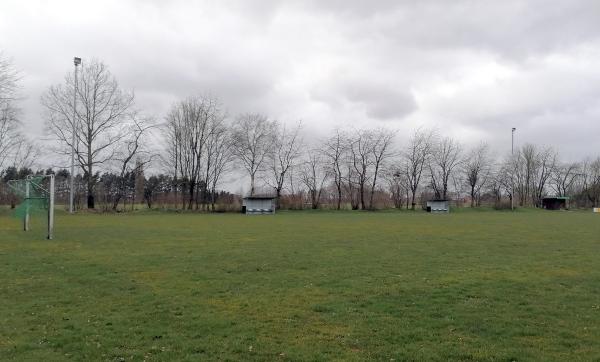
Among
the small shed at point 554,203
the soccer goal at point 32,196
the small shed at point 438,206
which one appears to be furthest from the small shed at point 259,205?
the small shed at point 554,203

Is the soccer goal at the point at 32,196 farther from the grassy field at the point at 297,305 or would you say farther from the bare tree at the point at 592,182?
the bare tree at the point at 592,182

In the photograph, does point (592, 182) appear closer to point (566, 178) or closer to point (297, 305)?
point (566, 178)

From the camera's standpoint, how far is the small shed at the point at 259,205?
191 feet

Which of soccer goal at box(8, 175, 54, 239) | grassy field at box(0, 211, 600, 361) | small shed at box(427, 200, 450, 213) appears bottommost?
grassy field at box(0, 211, 600, 361)

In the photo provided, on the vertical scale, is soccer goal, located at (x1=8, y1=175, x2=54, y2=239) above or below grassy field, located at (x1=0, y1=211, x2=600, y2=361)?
above

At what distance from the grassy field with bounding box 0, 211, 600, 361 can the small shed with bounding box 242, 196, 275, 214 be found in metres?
41.3

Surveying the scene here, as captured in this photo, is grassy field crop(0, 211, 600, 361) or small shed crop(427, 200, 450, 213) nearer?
grassy field crop(0, 211, 600, 361)

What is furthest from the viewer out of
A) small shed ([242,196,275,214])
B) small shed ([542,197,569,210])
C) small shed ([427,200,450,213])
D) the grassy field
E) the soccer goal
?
small shed ([542,197,569,210])

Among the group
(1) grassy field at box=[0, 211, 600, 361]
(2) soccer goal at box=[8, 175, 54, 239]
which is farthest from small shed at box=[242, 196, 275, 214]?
(1) grassy field at box=[0, 211, 600, 361]

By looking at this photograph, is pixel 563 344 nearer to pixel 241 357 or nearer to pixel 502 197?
pixel 241 357

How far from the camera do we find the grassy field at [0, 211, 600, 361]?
6.31m

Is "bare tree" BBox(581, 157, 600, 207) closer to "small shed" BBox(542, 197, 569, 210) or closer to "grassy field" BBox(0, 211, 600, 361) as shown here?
"small shed" BBox(542, 197, 569, 210)

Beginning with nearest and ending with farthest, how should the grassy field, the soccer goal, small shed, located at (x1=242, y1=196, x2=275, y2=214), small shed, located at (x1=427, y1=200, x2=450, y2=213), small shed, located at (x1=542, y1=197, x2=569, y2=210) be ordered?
the grassy field, the soccer goal, small shed, located at (x1=242, y1=196, x2=275, y2=214), small shed, located at (x1=427, y1=200, x2=450, y2=213), small shed, located at (x1=542, y1=197, x2=569, y2=210)

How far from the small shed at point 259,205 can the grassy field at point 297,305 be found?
4132 centimetres
